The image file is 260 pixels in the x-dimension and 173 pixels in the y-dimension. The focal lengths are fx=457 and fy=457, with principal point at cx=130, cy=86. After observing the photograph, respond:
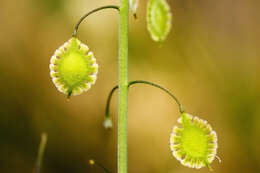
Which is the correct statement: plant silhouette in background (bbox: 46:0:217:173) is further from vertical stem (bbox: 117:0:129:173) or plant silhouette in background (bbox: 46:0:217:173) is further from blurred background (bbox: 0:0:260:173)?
blurred background (bbox: 0:0:260:173)

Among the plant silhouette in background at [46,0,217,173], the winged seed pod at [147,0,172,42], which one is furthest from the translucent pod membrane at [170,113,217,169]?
the winged seed pod at [147,0,172,42]

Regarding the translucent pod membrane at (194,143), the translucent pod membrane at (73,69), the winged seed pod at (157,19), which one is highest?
the winged seed pod at (157,19)

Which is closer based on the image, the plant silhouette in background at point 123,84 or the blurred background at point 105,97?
the plant silhouette in background at point 123,84

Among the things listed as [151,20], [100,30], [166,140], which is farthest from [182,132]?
[100,30]

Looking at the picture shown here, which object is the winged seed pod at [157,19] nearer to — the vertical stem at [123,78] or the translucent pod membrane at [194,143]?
the vertical stem at [123,78]

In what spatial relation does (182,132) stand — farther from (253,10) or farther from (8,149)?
(253,10)

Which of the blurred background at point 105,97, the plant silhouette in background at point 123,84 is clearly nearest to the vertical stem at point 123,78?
the plant silhouette in background at point 123,84
